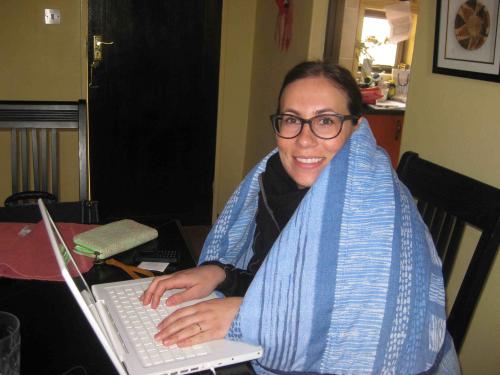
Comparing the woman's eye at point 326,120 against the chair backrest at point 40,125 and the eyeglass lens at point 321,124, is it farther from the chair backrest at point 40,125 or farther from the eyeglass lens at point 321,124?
the chair backrest at point 40,125

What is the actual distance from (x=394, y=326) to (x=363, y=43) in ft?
10.2

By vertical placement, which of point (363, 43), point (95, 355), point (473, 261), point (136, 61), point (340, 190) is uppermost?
point (363, 43)

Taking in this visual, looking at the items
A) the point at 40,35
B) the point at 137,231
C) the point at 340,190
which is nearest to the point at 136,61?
the point at 40,35

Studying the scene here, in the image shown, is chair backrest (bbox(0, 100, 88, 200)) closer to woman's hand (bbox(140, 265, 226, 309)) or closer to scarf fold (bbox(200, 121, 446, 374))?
woman's hand (bbox(140, 265, 226, 309))

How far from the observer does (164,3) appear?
9.61ft

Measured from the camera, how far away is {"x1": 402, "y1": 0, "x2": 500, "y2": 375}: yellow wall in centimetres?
139

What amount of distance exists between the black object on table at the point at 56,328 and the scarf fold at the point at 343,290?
0.10m

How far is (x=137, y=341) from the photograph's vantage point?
807 millimetres

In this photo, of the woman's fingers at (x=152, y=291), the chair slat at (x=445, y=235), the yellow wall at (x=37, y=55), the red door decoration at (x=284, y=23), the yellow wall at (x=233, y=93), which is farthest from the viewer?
the yellow wall at (x=233, y=93)

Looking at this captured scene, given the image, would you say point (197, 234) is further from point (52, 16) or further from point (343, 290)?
point (343, 290)

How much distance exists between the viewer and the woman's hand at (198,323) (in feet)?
2.66

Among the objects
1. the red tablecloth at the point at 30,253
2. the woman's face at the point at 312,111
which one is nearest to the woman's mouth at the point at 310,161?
the woman's face at the point at 312,111

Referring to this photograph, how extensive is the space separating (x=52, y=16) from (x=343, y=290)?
2661mm

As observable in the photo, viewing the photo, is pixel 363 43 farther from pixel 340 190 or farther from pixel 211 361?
pixel 211 361
